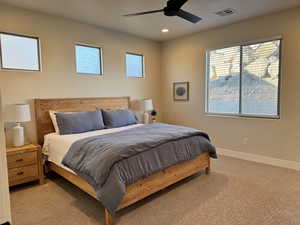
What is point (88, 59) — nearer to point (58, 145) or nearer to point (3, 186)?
→ point (58, 145)

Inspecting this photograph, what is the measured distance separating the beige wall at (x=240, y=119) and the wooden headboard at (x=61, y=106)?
1.75m

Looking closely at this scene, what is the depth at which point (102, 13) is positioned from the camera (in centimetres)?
353

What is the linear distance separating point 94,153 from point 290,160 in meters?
3.41

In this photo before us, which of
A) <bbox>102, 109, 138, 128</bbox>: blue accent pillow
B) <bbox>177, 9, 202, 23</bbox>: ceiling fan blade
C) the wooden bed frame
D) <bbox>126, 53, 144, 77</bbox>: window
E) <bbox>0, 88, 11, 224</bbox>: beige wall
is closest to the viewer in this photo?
<bbox>0, 88, 11, 224</bbox>: beige wall

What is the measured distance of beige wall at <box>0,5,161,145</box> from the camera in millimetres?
3242

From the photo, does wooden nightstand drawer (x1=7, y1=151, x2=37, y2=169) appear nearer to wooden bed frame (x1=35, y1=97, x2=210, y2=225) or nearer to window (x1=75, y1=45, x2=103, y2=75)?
wooden bed frame (x1=35, y1=97, x2=210, y2=225)

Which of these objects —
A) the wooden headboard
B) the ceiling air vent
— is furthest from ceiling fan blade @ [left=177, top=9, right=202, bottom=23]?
A: the wooden headboard

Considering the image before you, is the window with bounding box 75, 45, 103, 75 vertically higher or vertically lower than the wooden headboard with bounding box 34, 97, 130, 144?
higher

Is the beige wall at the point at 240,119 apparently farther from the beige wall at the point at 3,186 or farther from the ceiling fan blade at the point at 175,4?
the beige wall at the point at 3,186

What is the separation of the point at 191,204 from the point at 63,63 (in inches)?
126

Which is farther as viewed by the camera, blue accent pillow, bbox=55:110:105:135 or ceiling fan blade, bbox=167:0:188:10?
blue accent pillow, bbox=55:110:105:135

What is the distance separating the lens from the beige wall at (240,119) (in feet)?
11.6

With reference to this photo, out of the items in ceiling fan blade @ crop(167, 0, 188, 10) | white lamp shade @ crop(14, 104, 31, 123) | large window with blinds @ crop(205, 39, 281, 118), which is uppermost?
ceiling fan blade @ crop(167, 0, 188, 10)

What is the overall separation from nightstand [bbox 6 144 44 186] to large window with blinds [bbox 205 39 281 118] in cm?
360
